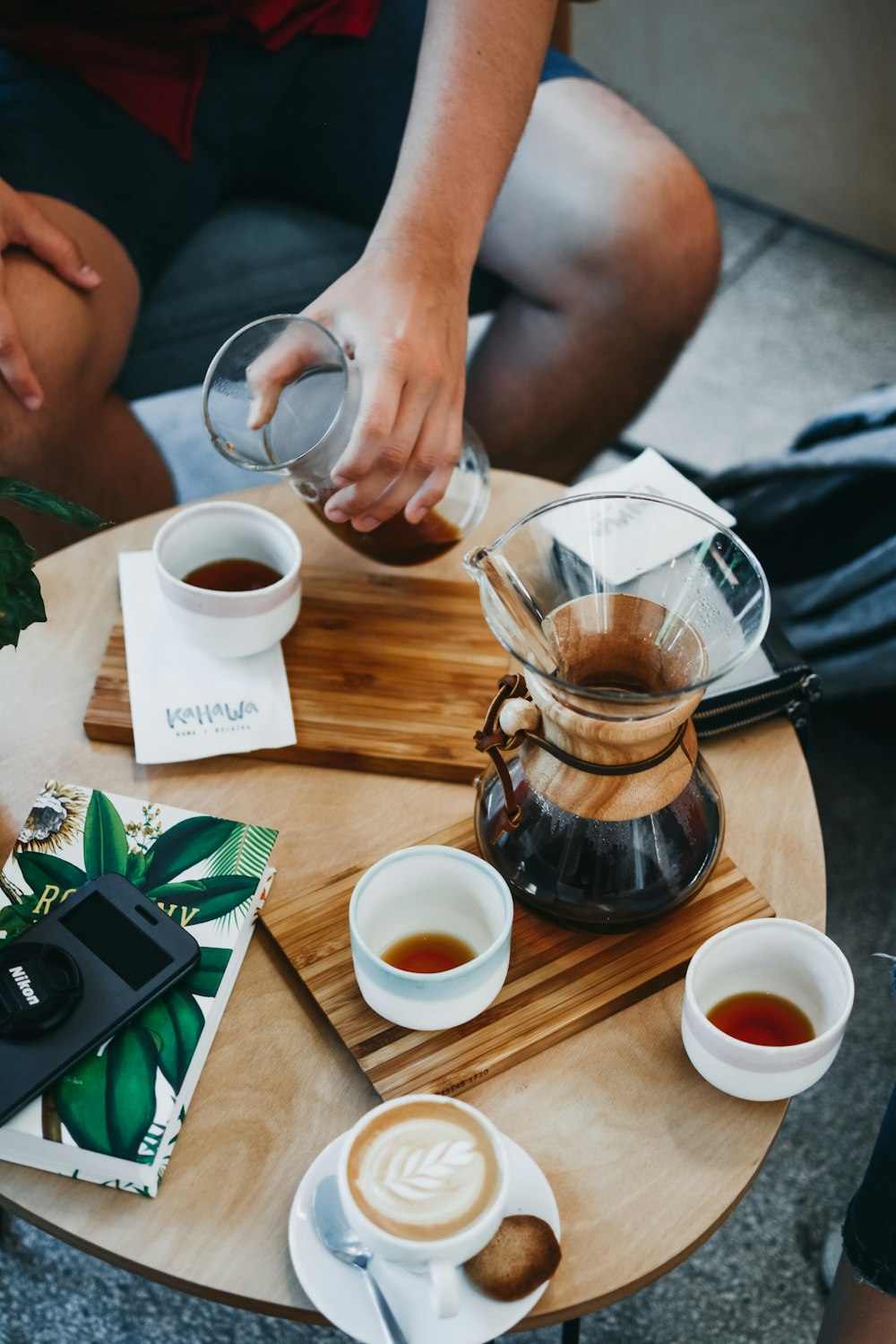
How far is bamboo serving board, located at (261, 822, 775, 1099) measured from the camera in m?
0.76

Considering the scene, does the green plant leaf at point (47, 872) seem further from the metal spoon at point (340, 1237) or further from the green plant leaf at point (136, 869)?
the metal spoon at point (340, 1237)

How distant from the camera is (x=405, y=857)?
78 cm

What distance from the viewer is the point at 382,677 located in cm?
101

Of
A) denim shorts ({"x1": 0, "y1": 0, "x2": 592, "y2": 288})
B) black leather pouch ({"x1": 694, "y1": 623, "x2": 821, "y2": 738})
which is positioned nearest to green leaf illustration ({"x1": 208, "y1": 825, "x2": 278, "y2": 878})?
black leather pouch ({"x1": 694, "y1": 623, "x2": 821, "y2": 738})

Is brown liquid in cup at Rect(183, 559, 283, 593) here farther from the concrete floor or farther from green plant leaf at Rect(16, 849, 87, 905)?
the concrete floor

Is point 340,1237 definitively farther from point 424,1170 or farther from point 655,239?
point 655,239

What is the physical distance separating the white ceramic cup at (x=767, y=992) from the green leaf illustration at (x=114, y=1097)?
339 millimetres

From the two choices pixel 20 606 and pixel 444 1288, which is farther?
pixel 20 606

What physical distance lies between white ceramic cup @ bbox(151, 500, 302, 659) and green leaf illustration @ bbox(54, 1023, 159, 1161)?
33 cm

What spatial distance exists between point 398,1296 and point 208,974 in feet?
0.77

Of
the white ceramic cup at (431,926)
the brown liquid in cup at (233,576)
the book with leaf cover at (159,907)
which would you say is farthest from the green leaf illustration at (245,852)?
the brown liquid in cup at (233,576)

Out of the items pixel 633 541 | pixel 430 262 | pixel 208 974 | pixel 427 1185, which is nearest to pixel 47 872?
pixel 208 974

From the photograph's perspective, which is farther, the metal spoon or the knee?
the knee

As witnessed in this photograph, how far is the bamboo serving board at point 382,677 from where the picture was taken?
95 cm
